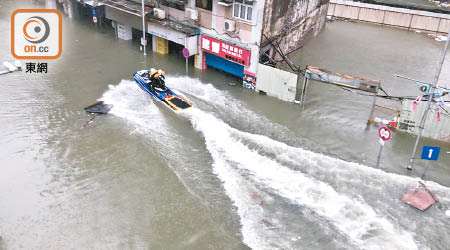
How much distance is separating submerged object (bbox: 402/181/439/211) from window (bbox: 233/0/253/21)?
1237cm

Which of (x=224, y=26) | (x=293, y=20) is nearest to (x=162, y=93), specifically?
(x=224, y=26)

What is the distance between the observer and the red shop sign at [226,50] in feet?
69.8

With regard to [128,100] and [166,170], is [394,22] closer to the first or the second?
[128,100]

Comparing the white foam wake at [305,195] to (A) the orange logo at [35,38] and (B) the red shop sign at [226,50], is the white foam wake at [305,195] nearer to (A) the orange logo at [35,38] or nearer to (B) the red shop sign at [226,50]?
(B) the red shop sign at [226,50]

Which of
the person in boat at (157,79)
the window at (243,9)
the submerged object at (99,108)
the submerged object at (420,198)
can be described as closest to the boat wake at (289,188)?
the submerged object at (420,198)

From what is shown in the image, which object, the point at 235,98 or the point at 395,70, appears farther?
the point at 395,70

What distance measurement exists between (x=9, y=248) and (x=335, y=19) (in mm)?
34633

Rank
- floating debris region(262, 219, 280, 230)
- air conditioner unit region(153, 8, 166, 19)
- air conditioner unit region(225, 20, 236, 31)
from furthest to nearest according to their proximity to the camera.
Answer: air conditioner unit region(153, 8, 166, 19) < air conditioner unit region(225, 20, 236, 31) < floating debris region(262, 219, 280, 230)

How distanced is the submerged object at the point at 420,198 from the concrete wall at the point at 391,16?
24813 millimetres

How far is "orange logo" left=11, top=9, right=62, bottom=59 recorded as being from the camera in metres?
26.3

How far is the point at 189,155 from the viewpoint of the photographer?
624 inches

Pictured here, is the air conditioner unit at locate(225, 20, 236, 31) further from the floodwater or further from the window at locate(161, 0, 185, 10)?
the window at locate(161, 0, 185, 10)

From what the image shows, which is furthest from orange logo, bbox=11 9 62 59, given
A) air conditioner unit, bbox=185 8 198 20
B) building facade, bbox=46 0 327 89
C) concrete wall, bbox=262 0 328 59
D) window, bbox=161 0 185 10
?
concrete wall, bbox=262 0 328 59

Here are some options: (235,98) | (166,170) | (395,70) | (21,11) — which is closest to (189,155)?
(166,170)
